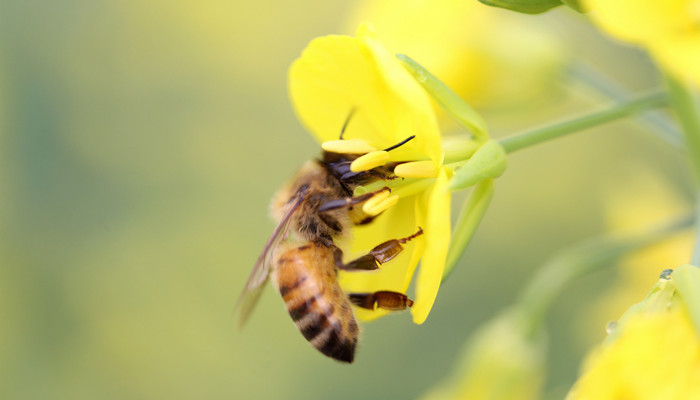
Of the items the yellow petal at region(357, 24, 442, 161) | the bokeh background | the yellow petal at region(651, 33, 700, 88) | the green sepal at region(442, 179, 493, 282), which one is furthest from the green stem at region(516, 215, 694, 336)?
the bokeh background

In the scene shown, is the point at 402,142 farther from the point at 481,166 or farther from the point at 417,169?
the point at 481,166

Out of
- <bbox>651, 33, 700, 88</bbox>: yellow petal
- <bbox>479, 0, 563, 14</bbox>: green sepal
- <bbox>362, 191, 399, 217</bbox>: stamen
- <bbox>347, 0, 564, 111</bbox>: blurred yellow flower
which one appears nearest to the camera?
<bbox>651, 33, 700, 88</bbox>: yellow petal

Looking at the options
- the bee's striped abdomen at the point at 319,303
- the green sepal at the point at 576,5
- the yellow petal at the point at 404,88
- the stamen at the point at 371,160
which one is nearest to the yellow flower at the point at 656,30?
the green sepal at the point at 576,5

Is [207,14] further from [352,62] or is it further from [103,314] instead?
[352,62]

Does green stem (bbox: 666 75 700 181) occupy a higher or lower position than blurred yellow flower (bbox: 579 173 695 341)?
higher

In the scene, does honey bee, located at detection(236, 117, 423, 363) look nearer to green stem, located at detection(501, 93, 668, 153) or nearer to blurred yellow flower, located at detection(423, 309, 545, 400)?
green stem, located at detection(501, 93, 668, 153)
